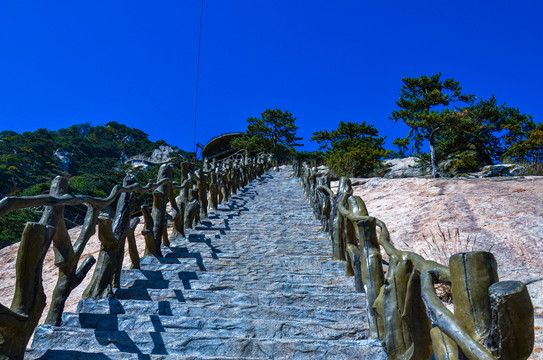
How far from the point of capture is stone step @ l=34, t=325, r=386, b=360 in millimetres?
2541

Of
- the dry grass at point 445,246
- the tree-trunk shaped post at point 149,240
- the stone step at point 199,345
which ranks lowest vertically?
the stone step at point 199,345

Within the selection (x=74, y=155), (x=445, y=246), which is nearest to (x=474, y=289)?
(x=445, y=246)

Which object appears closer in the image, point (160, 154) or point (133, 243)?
point (133, 243)

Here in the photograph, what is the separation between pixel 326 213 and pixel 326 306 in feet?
9.22

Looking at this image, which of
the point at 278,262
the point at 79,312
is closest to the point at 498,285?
the point at 79,312

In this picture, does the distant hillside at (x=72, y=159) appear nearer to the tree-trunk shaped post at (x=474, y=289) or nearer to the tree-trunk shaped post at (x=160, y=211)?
the tree-trunk shaped post at (x=160, y=211)

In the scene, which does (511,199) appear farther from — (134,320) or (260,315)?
(134,320)

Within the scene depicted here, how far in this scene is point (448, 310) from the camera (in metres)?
1.44

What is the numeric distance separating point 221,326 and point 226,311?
0.98 feet

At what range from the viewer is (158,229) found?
4.98 m

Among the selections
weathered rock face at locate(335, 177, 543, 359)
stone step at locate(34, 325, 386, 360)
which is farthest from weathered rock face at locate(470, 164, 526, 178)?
stone step at locate(34, 325, 386, 360)

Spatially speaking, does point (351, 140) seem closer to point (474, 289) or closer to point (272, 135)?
point (272, 135)

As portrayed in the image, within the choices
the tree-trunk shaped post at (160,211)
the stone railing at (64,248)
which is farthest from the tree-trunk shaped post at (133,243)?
the tree-trunk shaped post at (160,211)

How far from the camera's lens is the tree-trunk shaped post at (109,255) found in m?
3.41
